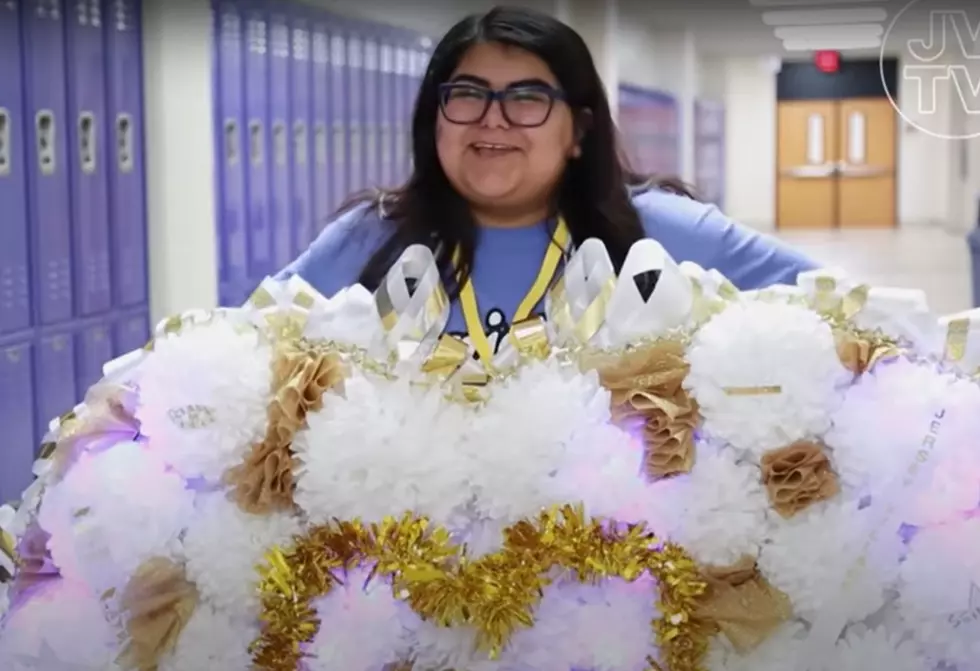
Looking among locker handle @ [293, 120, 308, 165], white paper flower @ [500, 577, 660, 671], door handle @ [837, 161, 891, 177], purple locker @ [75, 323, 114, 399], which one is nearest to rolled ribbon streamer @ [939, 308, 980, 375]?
white paper flower @ [500, 577, 660, 671]

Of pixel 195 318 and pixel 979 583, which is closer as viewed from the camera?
pixel 979 583

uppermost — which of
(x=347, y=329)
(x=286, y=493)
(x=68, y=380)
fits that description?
(x=347, y=329)

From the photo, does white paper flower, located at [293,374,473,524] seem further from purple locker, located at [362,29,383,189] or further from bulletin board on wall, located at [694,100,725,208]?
bulletin board on wall, located at [694,100,725,208]

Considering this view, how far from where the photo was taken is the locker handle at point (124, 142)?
3.39 meters

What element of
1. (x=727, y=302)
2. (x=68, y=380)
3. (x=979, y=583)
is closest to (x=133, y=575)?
(x=727, y=302)

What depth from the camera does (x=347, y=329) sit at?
1212mm

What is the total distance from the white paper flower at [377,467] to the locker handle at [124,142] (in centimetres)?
242

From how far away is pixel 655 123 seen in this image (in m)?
7.28

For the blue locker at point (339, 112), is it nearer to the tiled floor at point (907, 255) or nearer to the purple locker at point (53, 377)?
the purple locker at point (53, 377)

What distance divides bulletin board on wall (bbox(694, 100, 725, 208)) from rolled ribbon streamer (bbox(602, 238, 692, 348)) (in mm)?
5426

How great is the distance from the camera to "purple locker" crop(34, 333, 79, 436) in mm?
3148

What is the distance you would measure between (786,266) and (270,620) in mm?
798

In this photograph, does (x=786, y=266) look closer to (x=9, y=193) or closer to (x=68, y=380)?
(x=9, y=193)

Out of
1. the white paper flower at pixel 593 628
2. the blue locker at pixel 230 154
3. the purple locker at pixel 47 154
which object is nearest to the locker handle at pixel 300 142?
the blue locker at pixel 230 154
